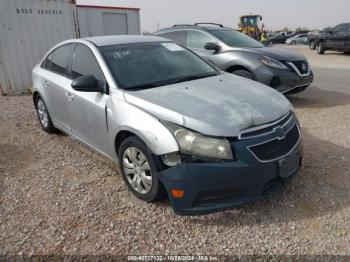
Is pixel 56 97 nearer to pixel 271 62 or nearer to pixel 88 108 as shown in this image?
pixel 88 108

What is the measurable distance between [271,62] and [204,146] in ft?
13.8

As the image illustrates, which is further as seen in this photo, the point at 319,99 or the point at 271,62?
the point at 319,99

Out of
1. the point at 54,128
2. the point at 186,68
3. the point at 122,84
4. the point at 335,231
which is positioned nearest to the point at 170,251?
the point at 335,231

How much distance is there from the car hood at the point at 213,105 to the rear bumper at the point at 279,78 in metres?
2.70

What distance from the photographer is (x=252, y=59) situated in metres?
6.11

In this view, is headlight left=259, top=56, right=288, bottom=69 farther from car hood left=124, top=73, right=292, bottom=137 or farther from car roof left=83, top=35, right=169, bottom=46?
car hood left=124, top=73, right=292, bottom=137

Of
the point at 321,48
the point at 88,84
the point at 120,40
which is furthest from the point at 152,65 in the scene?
the point at 321,48

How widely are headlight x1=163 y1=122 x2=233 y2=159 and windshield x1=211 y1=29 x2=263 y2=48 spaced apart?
463 centimetres

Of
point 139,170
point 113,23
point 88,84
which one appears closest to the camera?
point 139,170

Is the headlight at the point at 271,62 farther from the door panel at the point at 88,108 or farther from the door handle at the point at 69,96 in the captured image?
the door handle at the point at 69,96

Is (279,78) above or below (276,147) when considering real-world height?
below

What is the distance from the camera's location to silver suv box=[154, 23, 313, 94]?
5.99m

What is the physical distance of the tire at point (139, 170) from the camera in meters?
2.77

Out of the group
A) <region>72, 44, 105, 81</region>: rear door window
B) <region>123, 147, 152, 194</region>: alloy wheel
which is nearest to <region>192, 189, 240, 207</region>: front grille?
<region>123, 147, 152, 194</region>: alloy wheel
